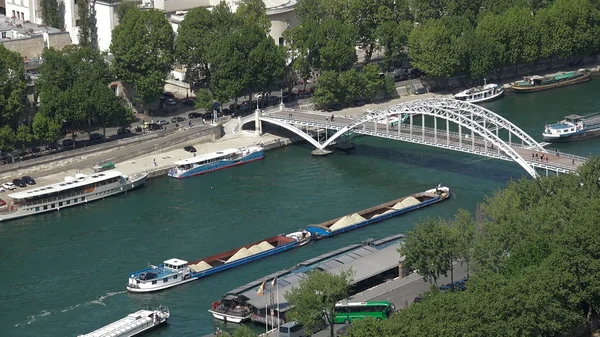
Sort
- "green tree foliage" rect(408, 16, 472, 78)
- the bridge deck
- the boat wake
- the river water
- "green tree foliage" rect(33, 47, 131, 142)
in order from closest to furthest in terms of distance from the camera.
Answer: the boat wake
the river water
the bridge deck
"green tree foliage" rect(33, 47, 131, 142)
"green tree foliage" rect(408, 16, 472, 78)

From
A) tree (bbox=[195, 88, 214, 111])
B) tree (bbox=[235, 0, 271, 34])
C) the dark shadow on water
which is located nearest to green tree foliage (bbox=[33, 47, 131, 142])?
tree (bbox=[195, 88, 214, 111])

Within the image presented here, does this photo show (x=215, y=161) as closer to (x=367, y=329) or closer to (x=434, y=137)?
(x=434, y=137)

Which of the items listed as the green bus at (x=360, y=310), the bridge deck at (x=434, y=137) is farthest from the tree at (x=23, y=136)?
the green bus at (x=360, y=310)

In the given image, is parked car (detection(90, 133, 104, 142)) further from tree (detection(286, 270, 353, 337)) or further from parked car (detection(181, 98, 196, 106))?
tree (detection(286, 270, 353, 337))

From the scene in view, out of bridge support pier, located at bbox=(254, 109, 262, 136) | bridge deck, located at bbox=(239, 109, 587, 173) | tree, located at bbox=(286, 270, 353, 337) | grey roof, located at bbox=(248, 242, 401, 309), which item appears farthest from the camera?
bridge support pier, located at bbox=(254, 109, 262, 136)

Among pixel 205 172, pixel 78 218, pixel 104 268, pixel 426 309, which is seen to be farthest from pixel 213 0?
pixel 426 309

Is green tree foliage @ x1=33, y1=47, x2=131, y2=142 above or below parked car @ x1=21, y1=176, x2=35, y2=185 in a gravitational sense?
above

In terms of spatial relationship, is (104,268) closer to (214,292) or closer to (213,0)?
(214,292)

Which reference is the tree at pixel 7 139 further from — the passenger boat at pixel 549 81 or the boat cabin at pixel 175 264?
the passenger boat at pixel 549 81
